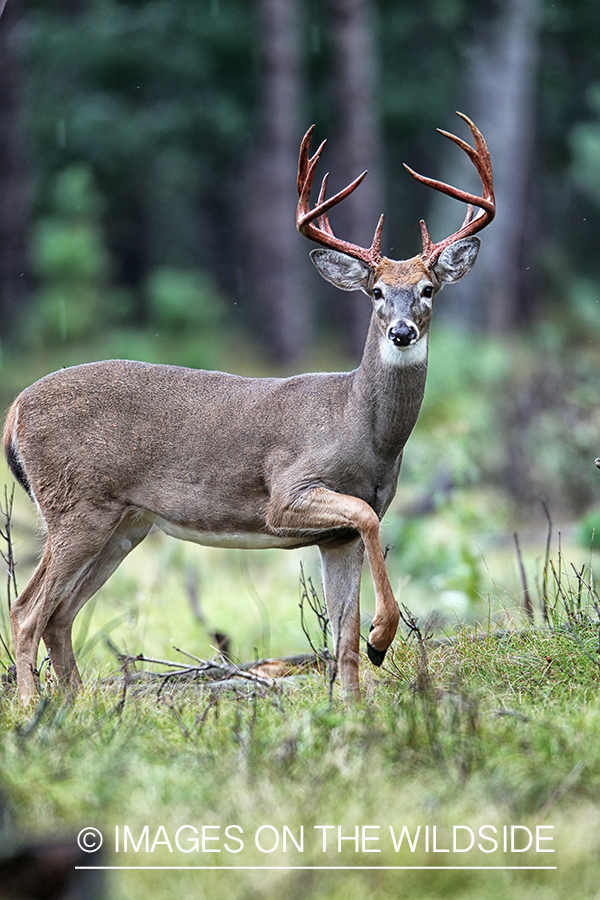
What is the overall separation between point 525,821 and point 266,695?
4.94 ft

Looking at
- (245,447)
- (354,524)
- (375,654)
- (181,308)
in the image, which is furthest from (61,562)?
(181,308)

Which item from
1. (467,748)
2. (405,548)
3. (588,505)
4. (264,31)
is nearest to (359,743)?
(467,748)

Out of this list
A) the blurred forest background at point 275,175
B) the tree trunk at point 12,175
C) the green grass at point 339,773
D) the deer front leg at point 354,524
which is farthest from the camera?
the tree trunk at point 12,175

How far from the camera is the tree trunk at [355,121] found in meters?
18.2

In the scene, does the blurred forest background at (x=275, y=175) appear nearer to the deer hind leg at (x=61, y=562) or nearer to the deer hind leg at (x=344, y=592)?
the deer hind leg at (x=344, y=592)

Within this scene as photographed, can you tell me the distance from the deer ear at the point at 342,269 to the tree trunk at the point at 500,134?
41.0 ft

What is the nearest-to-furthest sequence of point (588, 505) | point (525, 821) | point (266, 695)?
point (525, 821) < point (266, 695) < point (588, 505)

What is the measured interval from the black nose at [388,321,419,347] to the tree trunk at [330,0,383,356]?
12955 millimetres

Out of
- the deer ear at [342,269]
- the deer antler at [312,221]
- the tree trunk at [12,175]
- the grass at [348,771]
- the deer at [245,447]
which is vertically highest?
the tree trunk at [12,175]

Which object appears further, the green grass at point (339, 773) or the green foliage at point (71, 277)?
the green foliage at point (71, 277)

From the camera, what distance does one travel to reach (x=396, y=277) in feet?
17.0

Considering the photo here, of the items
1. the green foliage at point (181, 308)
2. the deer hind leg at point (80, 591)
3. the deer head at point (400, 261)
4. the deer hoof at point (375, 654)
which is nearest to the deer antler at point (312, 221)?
the deer head at point (400, 261)

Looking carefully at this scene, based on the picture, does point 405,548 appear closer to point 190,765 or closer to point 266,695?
point 266,695

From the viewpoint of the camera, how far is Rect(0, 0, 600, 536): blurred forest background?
17391 millimetres
